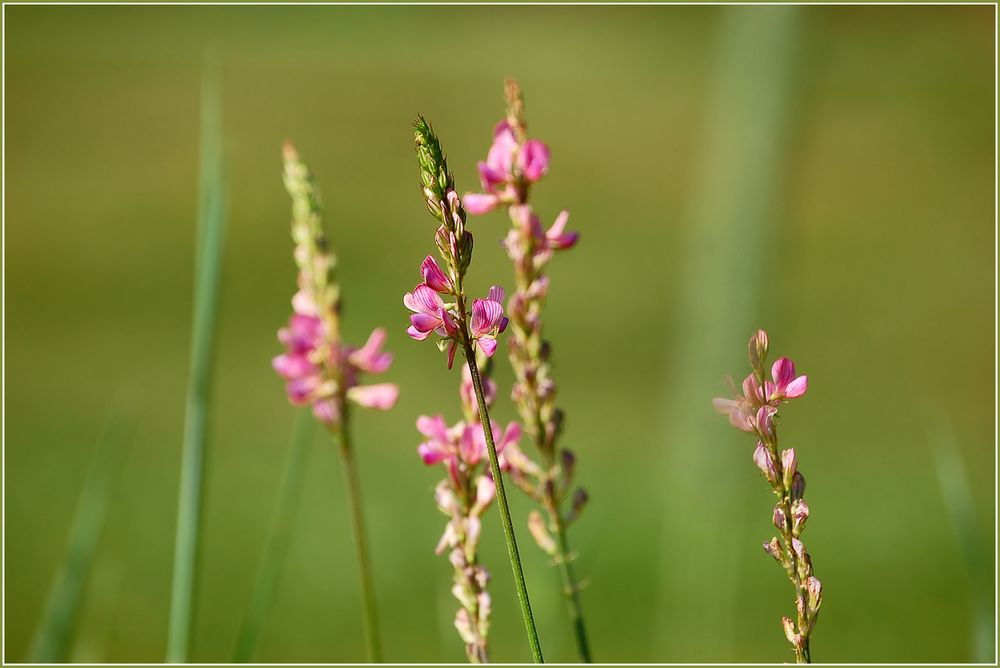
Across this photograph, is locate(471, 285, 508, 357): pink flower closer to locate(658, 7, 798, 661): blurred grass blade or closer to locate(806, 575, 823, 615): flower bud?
locate(806, 575, 823, 615): flower bud

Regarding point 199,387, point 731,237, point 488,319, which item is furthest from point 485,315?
point 731,237

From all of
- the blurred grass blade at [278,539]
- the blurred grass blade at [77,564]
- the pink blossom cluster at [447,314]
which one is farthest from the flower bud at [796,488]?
the blurred grass blade at [77,564]

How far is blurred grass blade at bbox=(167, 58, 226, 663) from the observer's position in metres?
0.52

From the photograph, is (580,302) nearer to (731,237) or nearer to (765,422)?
(731,237)

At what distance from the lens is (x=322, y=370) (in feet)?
1.56

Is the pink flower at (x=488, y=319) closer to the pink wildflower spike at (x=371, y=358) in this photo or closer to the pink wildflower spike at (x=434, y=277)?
the pink wildflower spike at (x=434, y=277)

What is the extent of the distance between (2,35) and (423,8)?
837cm

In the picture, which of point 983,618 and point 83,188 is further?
point 83,188

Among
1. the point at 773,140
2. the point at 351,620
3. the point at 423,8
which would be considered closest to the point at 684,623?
the point at 351,620

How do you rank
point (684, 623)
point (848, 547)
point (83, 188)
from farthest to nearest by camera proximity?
point (83, 188) → point (848, 547) → point (684, 623)

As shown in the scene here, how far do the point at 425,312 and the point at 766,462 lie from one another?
0.12 metres

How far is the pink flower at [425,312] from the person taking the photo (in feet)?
1.07

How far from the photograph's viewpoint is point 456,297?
33 cm

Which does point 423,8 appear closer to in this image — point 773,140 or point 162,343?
point 162,343
